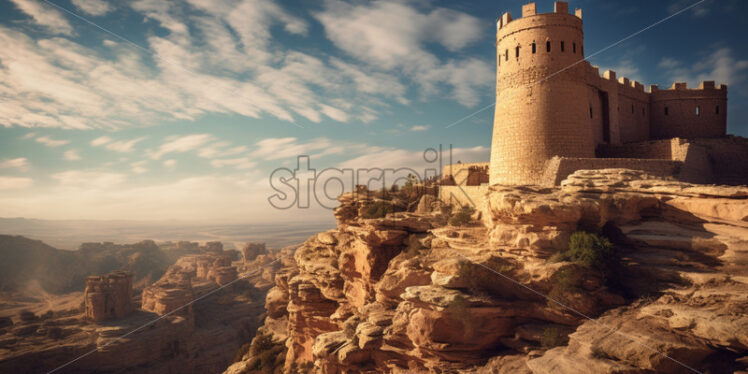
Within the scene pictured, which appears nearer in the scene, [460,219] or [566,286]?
[566,286]

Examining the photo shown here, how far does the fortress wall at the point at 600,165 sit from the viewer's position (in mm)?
19281

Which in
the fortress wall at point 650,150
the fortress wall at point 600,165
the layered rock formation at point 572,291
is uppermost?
the fortress wall at point 650,150

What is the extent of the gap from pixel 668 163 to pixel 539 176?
22.9 feet

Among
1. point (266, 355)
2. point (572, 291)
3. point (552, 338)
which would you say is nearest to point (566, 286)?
point (572, 291)

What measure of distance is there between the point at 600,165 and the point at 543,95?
218 inches

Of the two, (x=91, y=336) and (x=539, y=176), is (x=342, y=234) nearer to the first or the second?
(x=539, y=176)

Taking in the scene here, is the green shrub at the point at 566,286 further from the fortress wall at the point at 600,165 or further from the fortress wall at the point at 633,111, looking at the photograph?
the fortress wall at the point at 633,111

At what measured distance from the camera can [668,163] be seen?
20.0m

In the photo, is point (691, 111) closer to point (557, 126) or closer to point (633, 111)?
point (633, 111)

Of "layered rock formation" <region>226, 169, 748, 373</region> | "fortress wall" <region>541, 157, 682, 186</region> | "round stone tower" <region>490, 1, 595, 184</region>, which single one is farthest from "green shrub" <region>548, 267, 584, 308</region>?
"round stone tower" <region>490, 1, 595, 184</region>

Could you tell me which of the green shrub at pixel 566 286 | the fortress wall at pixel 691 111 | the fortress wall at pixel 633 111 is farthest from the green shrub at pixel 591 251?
the fortress wall at pixel 691 111

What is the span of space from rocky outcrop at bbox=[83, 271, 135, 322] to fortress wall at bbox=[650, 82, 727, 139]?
A: 7275 cm

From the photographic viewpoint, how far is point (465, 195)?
24312 mm

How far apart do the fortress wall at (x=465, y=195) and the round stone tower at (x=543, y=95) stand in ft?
6.52
